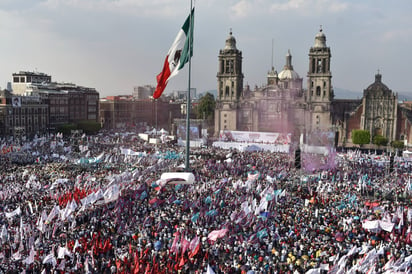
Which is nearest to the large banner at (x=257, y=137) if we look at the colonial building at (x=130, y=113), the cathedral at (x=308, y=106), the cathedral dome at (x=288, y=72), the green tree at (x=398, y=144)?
the cathedral at (x=308, y=106)

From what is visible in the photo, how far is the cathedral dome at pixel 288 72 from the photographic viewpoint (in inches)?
3379

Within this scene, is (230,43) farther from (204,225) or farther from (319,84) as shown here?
(204,225)

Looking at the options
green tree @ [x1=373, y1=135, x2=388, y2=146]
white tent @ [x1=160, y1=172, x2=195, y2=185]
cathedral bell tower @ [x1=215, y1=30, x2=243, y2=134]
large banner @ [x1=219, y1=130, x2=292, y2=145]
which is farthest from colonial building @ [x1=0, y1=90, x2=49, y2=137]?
green tree @ [x1=373, y1=135, x2=388, y2=146]

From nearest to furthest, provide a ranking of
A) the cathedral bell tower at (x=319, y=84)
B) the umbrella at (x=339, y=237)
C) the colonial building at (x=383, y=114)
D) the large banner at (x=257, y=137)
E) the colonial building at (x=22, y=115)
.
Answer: the umbrella at (x=339, y=237) → the large banner at (x=257, y=137) → the colonial building at (x=22, y=115) → the colonial building at (x=383, y=114) → the cathedral bell tower at (x=319, y=84)

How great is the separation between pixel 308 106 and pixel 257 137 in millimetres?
12332

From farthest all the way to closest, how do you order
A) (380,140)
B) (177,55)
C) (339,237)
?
A: 1. (380,140)
2. (177,55)
3. (339,237)

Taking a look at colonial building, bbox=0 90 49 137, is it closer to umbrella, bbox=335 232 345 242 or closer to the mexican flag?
the mexican flag

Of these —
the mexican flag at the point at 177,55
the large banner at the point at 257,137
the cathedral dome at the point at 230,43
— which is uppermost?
the cathedral dome at the point at 230,43

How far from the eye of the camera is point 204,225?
20.9 meters

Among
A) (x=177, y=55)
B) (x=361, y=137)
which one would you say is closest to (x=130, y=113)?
(x=361, y=137)

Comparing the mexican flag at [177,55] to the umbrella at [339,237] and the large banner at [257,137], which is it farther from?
the large banner at [257,137]

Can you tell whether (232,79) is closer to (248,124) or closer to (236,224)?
(248,124)

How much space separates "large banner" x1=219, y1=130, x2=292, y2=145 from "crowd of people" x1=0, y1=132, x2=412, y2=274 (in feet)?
88.1

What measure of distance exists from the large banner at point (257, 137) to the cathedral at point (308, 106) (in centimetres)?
386
